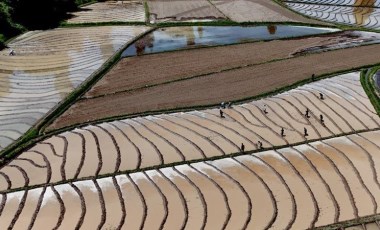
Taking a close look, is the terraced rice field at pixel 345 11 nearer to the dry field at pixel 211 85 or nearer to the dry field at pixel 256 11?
the dry field at pixel 256 11

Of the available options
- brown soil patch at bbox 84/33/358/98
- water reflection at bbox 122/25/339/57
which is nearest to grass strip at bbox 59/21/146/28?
water reflection at bbox 122/25/339/57

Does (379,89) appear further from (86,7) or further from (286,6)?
(86,7)

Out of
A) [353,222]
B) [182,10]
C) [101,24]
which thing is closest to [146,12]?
[182,10]

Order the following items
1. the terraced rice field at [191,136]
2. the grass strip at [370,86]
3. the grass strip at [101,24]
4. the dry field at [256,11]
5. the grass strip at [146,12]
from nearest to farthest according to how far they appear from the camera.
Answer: the terraced rice field at [191,136] < the grass strip at [370,86] < the grass strip at [101,24] < the dry field at [256,11] < the grass strip at [146,12]

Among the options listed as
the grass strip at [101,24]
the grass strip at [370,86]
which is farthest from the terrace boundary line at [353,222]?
the grass strip at [101,24]

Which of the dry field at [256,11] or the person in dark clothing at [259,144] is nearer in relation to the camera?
the person in dark clothing at [259,144]

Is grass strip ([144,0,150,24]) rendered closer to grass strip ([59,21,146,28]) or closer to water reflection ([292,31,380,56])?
grass strip ([59,21,146,28])

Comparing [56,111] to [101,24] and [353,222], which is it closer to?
[353,222]
